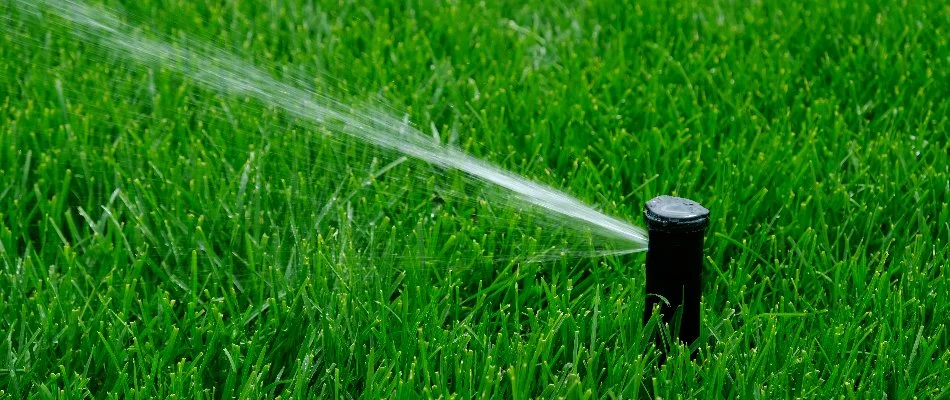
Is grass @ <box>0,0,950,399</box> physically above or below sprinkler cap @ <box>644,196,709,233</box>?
below

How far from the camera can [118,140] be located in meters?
2.78

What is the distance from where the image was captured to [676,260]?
71.6 inches

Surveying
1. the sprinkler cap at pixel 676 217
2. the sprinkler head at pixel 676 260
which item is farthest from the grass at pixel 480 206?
the sprinkler cap at pixel 676 217

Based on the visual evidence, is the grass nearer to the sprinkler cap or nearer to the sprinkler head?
the sprinkler head

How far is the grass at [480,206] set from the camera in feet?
6.56

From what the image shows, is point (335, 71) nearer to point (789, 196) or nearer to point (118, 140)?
point (118, 140)

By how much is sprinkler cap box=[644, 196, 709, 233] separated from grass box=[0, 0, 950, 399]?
10.8 inches

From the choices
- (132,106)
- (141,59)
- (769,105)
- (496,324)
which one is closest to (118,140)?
(132,106)

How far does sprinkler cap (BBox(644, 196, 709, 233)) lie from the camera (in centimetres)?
173

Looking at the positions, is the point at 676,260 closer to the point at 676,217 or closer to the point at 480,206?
the point at 676,217

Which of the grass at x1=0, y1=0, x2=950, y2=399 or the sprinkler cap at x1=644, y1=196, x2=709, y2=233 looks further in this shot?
the grass at x1=0, y1=0, x2=950, y2=399

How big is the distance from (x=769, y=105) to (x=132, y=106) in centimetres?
167

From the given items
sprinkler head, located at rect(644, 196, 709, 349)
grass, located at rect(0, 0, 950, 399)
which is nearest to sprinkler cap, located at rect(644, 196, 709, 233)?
sprinkler head, located at rect(644, 196, 709, 349)

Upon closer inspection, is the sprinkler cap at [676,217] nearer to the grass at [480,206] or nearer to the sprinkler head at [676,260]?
the sprinkler head at [676,260]
